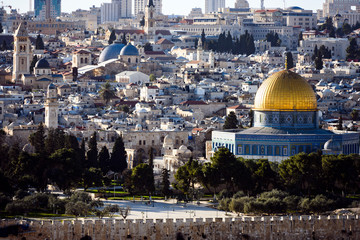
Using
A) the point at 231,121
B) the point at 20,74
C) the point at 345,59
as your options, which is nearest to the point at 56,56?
the point at 20,74

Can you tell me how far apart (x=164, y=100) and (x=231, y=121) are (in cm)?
2451

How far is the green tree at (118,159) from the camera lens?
65.5 metres

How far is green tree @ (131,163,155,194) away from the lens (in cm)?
5788

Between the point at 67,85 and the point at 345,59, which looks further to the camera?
the point at 345,59

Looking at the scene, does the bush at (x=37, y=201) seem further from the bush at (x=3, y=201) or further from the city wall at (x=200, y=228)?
the city wall at (x=200, y=228)

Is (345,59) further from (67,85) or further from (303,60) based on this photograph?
(67,85)

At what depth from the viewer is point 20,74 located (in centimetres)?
11025

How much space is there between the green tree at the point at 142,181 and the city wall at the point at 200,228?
11.9 meters

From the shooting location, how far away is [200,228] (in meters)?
46.1

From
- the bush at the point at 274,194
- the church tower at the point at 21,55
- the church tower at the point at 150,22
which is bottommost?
the bush at the point at 274,194

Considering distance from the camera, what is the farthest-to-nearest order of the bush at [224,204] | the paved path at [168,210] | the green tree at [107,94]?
the green tree at [107,94]
the bush at [224,204]
the paved path at [168,210]

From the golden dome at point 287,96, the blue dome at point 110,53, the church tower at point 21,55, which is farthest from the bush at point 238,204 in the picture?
the blue dome at point 110,53

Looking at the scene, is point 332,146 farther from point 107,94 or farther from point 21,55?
point 21,55

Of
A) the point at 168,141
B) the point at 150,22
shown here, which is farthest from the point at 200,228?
the point at 150,22
